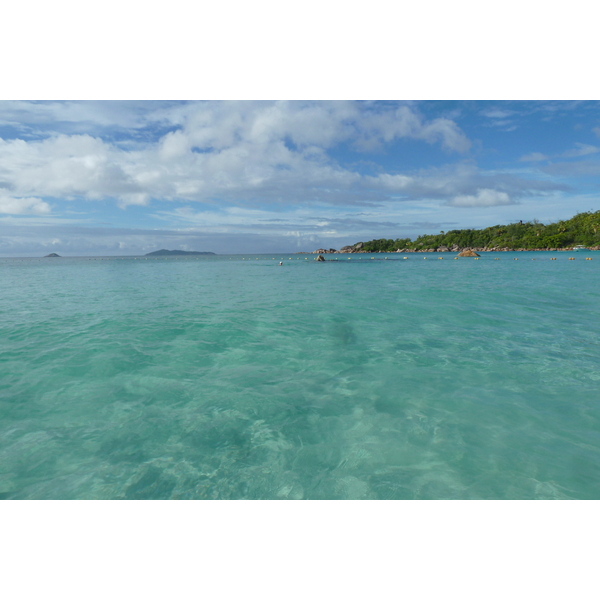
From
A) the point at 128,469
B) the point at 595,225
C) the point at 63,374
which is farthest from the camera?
the point at 595,225

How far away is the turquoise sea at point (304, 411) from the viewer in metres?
4.74

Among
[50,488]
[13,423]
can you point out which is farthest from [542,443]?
[13,423]

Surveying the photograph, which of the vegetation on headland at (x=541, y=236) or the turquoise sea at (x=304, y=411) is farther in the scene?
the vegetation on headland at (x=541, y=236)

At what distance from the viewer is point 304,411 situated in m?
6.71

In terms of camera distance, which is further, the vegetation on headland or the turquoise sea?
the vegetation on headland

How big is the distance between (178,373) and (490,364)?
9108 millimetres

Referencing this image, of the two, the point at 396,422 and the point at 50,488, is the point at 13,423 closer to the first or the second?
the point at 50,488

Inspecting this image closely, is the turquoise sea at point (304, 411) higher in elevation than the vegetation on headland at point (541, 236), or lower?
lower

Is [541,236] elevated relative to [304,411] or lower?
elevated

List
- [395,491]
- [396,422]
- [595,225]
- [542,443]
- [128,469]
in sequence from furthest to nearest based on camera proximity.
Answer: [595,225], [396,422], [542,443], [128,469], [395,491]

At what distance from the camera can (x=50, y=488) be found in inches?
186

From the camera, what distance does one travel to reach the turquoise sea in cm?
474

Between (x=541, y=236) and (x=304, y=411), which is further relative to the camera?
(x=541, y=236)

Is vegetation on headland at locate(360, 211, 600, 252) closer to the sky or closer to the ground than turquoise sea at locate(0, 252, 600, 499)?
closer to the sky
